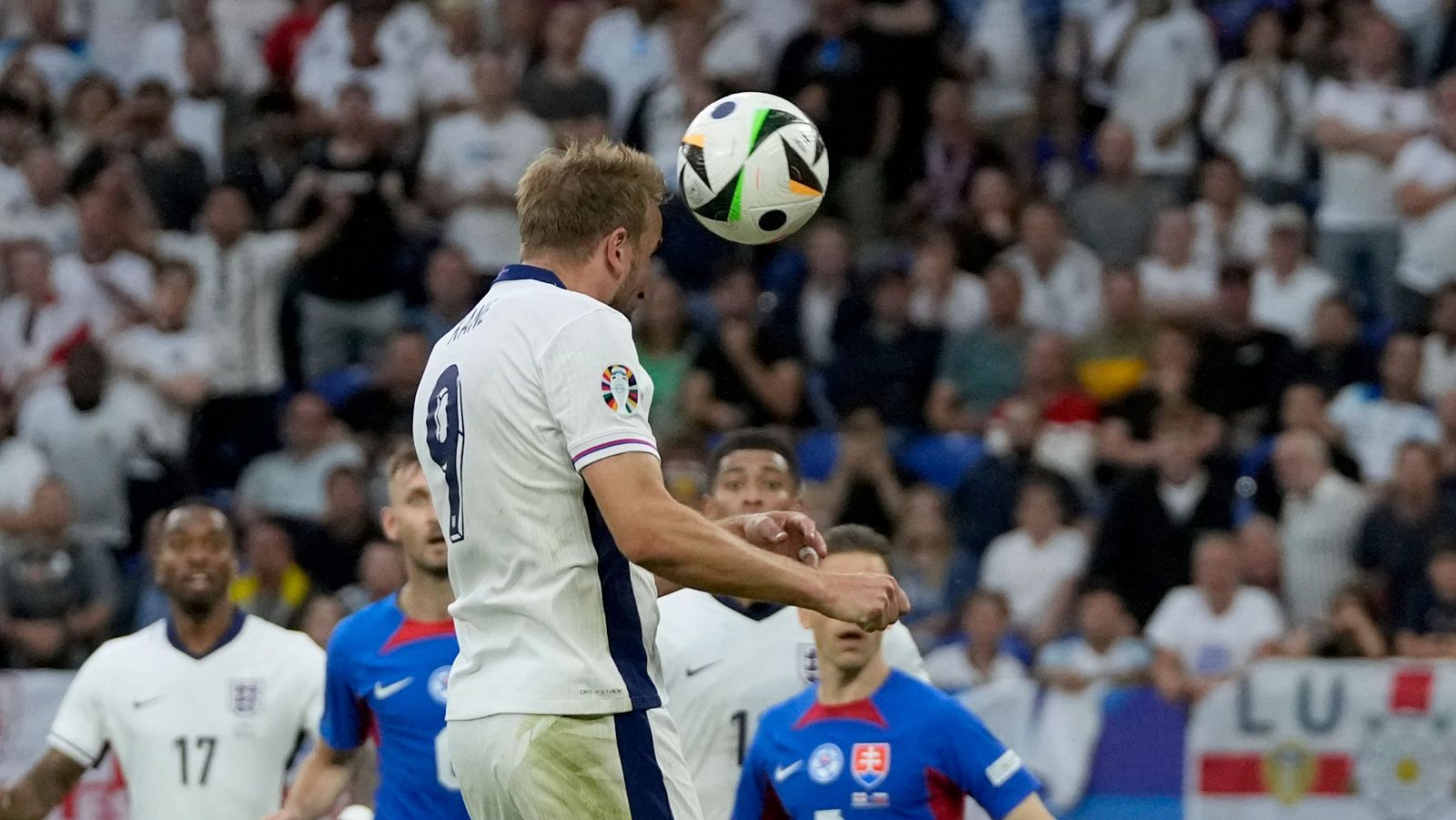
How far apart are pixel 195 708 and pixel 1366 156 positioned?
31.8 feet

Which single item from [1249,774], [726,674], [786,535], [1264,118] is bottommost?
[1249,774]

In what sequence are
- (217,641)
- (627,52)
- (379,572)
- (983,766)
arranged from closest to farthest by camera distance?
(983,766), (217,641), (379,572), (627,52)

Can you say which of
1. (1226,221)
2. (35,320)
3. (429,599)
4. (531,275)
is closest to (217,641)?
(429,599)

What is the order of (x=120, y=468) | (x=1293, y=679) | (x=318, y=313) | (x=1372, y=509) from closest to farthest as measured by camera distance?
1. (x=1293, y=679)
2. (x=1372, y=509)
3. (x=120, y=468)
4. (x=318, y=313)

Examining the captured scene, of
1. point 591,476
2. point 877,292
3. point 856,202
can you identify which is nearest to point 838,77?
point 856,202

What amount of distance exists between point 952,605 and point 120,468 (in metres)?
5.38

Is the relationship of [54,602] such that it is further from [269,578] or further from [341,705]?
[341,705]

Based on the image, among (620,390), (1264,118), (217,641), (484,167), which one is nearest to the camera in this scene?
(620,390)

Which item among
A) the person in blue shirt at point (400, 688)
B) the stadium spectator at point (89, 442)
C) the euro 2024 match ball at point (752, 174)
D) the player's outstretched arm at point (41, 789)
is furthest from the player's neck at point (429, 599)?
the stadium spectator at point (89, 442)

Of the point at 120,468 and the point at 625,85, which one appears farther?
the point at 625,85

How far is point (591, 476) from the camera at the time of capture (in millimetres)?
4465

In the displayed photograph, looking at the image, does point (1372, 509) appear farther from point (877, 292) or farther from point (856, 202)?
point (856, 202)

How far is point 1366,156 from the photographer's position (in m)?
14.7

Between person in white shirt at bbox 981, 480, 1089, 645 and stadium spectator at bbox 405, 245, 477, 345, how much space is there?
164 inches
